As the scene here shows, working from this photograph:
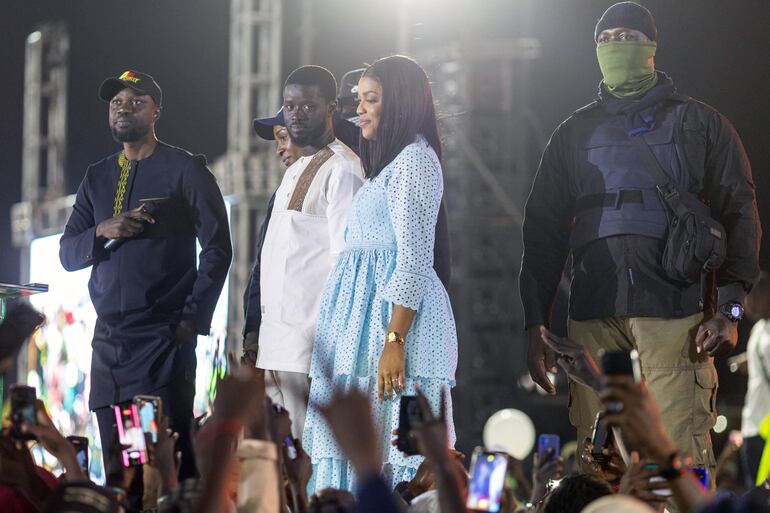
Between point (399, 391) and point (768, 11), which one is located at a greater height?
point (768, 11)

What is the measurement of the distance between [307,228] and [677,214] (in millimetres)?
1414

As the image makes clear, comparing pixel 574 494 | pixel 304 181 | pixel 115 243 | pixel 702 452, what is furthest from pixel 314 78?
pixel 574 494

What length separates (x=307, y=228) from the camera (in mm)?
5188

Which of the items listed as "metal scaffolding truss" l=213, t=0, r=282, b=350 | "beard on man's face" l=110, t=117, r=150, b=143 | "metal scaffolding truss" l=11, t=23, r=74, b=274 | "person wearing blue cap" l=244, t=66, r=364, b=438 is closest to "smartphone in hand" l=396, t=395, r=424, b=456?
"person wearing blue cap" l=244, t=66, r=364, b=438

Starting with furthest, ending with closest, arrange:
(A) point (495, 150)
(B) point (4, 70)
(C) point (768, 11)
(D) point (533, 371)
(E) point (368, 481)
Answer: (B) point (4, 70) → (A) point (495, 150) → (C) point (768, 11) → (D) point (533, 371) → (E) point (368, 481)

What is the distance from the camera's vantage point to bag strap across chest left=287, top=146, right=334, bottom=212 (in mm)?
5211

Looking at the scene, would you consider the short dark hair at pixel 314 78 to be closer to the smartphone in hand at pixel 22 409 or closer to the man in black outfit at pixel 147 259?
the man in black outfit at pixel 147 259

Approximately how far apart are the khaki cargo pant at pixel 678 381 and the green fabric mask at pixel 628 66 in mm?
852

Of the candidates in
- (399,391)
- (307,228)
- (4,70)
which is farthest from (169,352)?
(4,70)

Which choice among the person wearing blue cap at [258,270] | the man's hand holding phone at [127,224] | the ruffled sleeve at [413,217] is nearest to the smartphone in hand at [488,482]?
the ruffled sleeve at [413,217]

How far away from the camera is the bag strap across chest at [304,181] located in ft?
17.1

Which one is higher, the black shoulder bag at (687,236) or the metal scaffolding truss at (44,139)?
the black shoulder bag at (687,236)

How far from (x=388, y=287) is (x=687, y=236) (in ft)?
3.43

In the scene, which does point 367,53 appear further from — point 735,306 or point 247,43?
point 735,306
